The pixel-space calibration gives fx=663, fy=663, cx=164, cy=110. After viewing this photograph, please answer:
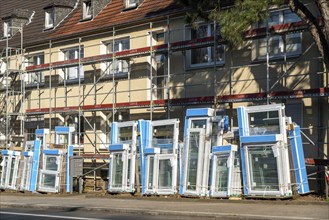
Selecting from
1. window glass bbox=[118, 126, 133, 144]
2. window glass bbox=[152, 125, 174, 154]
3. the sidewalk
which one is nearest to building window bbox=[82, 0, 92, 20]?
window glass bbox=[118, 126, 133, 144]

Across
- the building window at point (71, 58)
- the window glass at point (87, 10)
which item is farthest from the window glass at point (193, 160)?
the window glass at point (87, 10)

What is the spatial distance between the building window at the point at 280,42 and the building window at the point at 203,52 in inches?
72.2

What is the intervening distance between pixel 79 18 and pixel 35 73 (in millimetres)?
3545

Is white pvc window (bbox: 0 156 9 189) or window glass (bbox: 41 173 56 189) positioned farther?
white pvc window (bbox: 0 156 9 189)

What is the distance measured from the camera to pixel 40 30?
33.5 metres

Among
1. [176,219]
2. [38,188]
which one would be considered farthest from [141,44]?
[176,219]

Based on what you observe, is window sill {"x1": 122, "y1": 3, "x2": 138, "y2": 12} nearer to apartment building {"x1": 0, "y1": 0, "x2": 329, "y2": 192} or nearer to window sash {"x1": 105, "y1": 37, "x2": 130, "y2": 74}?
apartment building {"x1": 0, "y1": 0, "x2": 329, "y2": 192}

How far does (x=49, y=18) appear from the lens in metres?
33.6

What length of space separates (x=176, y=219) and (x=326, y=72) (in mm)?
7420

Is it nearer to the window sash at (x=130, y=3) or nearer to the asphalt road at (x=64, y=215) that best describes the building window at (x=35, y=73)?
the window sash at (x=130, y=3)

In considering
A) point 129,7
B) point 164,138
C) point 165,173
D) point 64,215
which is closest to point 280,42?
point 164,138

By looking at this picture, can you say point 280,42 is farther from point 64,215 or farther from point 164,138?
point 64,215

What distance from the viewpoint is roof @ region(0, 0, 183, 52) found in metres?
26.2

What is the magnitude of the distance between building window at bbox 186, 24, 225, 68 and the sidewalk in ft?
18.8
